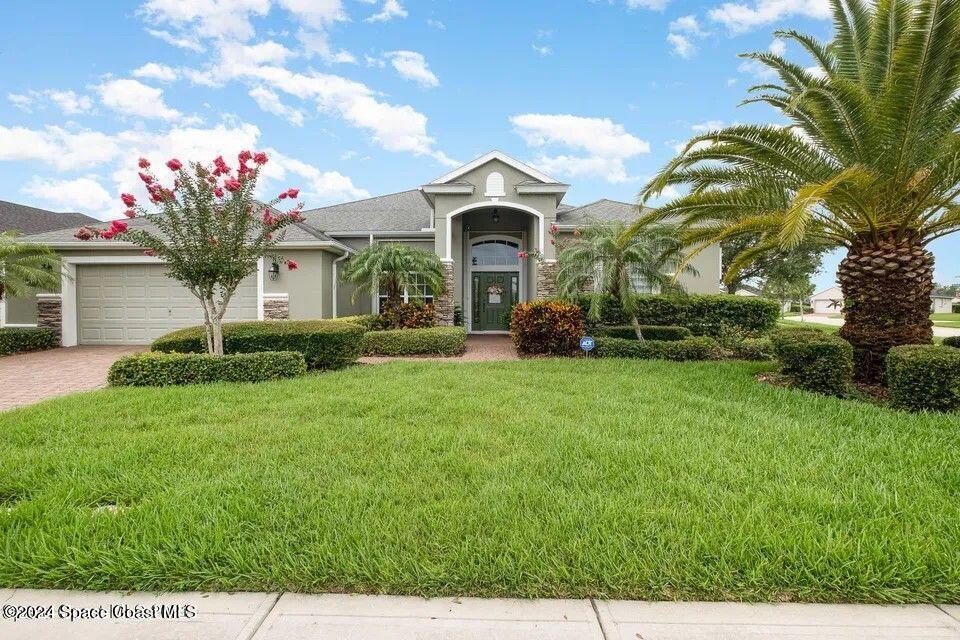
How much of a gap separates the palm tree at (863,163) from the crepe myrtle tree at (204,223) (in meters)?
6.95

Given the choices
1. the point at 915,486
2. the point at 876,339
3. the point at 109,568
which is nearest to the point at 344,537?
the point at 109,568

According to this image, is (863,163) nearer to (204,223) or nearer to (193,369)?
(204,223)

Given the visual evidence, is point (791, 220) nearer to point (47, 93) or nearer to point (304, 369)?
point (304, 369)

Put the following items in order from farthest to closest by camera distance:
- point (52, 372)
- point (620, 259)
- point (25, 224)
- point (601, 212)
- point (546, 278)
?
point (25, 224), point (601, 212), point (546, 278), point (620, 259), point (52, 372)

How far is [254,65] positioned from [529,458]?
12862 mm

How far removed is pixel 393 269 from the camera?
468 inches

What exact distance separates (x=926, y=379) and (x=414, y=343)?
882 cm

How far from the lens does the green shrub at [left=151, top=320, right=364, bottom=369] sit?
8.33 meters

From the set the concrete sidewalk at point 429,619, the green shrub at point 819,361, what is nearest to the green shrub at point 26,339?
the concrete sidewalk at point 429,619

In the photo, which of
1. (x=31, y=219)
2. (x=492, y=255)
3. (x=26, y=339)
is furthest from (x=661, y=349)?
(x=31, y=219)

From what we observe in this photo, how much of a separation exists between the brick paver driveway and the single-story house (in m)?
1.20

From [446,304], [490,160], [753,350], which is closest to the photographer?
[753,350]

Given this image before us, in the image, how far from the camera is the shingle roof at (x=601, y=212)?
15.4m

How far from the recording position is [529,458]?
3715 millimetres
